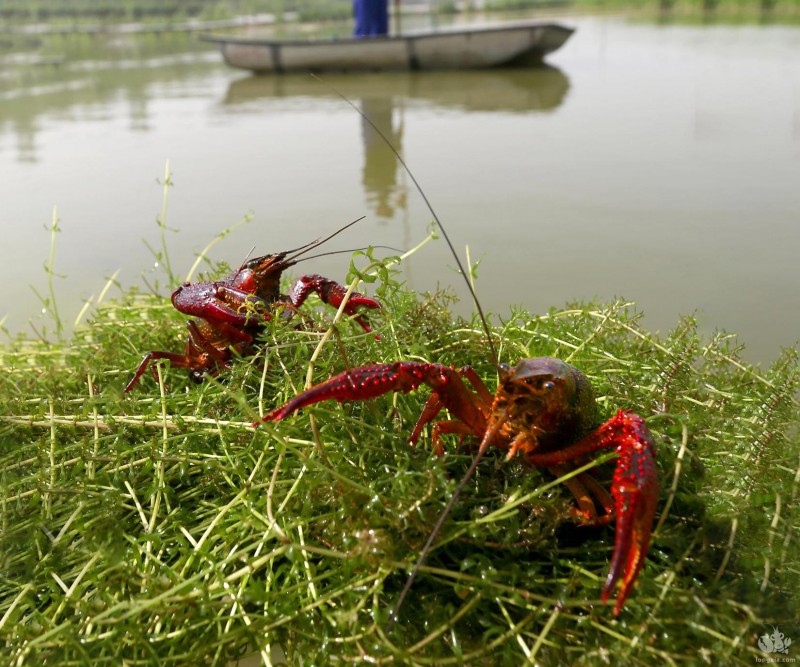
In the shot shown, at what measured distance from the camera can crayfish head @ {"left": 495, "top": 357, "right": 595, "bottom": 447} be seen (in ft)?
7.24

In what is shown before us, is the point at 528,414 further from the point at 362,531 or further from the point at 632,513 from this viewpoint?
the point at 362,531

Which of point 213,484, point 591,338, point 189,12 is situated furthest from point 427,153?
point 189,12

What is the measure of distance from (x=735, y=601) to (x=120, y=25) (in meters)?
29.6

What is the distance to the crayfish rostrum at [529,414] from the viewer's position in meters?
2.11

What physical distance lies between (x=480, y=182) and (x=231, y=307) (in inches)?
179

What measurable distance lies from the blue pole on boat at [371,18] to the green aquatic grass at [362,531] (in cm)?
1509

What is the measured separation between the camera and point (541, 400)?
7.26 feet

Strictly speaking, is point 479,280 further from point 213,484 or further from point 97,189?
point 97,189

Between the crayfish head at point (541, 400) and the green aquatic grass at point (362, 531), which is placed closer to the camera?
the green aquatic grass at point (362, 531)

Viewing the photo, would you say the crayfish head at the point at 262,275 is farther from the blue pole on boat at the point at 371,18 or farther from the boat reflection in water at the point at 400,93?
the blue pole on boat at the point at 371,18

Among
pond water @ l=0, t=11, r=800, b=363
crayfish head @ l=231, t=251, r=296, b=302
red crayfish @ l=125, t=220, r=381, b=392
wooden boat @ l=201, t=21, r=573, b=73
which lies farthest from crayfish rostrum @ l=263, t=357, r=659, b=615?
wooden boat @ l=201, t=21, r=573, b=73

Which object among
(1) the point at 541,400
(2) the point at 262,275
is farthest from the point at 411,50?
(1) the point at 541,400

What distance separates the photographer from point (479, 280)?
16.1ft

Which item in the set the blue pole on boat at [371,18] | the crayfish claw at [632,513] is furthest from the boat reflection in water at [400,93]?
the crayfish claw at [632,513]
